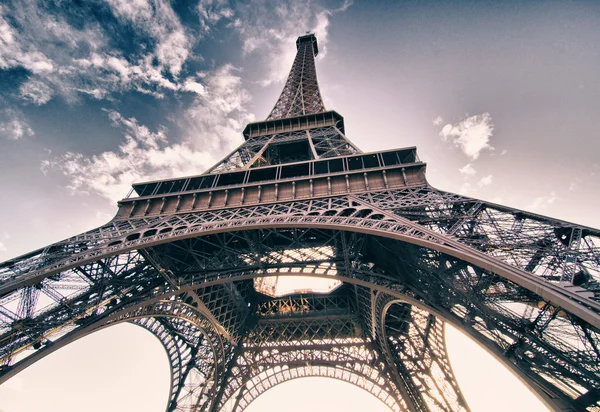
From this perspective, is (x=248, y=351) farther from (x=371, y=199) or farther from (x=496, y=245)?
(x=496, y=245)

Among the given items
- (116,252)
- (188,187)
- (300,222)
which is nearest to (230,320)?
(188,187)

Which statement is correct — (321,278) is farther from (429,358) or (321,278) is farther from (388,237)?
(429,358)

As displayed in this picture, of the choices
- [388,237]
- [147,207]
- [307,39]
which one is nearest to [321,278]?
[388,237]

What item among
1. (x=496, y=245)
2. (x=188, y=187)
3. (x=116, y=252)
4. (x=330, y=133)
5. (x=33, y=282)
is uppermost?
(x=330, y=133)

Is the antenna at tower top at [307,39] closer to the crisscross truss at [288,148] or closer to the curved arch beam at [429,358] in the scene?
the crisscross truss at [288,148]

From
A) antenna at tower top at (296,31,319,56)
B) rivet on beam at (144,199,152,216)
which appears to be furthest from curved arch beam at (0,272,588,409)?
antenna at tower top at (296,31,319,56)

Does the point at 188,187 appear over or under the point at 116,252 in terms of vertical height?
over

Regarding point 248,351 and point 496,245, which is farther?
point 248,351
